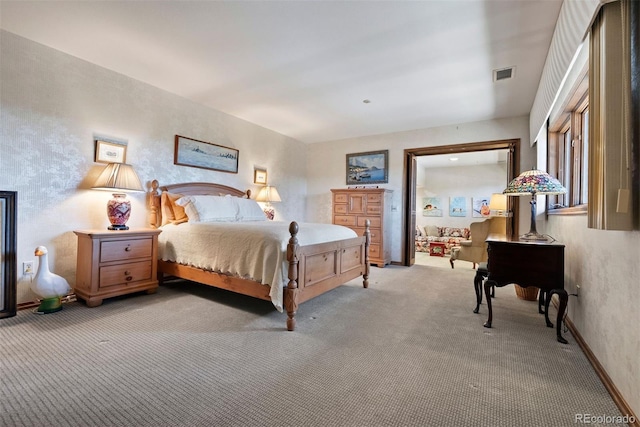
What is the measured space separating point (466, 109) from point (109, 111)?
463cm

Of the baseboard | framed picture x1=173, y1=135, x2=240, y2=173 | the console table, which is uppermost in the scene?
framed picture x1=173, y1=135, x2=240, y2=173

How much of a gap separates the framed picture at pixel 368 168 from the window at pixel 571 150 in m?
2.56

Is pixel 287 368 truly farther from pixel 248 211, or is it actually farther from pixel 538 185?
pixel 248 211

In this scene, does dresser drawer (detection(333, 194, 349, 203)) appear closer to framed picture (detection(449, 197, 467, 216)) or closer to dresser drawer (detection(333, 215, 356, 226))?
dresser drawer (detection(333, 215, 356, 226))

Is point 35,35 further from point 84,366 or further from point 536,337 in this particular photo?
point 536,337

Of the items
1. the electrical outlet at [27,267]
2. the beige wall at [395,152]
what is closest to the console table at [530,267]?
the beige wall at [395,152]

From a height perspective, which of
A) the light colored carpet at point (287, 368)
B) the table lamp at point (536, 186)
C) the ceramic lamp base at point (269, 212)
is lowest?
the light colored carpet at point (287, 368)

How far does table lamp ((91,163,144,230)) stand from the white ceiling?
115 centimetres

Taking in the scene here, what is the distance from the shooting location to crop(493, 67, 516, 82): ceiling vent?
9.77 ft

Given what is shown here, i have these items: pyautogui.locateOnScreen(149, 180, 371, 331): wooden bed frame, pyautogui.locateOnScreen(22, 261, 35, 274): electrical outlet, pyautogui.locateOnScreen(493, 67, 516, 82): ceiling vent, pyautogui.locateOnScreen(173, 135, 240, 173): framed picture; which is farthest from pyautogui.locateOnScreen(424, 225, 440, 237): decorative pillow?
pyautogui.locateOnScreen(22, 261, 35, 274): electrical outlet

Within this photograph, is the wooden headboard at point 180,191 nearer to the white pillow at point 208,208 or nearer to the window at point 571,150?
the white pillow at point 208,208

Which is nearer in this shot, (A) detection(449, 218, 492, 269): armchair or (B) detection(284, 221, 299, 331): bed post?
(B) detection(284, 221, 299, 331): bed post

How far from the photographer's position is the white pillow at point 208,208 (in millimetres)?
3465

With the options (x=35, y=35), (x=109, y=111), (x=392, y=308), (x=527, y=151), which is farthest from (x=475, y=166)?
(x=35, y=35)
